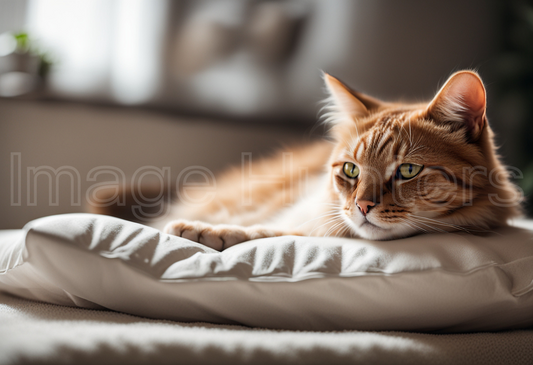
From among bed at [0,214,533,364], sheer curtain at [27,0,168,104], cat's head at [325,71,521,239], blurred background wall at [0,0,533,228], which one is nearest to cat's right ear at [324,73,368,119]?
cat's head at [325,71,521,239]

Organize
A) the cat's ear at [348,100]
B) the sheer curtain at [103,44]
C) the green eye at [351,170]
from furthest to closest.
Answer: the sheer curtain at [103,44]
the cat's ear at [348,100]
the green eye at [351,170]

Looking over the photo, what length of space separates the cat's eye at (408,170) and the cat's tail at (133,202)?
1269 mm

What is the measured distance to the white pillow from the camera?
0.82 metres

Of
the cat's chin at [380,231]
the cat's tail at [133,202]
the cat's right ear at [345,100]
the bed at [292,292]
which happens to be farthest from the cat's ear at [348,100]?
the cat's tail at [133,202]

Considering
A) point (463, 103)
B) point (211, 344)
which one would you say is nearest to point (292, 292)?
point (211, 344)

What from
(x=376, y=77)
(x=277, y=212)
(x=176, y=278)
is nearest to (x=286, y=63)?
(x=376, y=77)

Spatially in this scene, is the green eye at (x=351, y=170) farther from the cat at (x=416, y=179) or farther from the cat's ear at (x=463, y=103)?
the cat's ear at (x=463, y=103)

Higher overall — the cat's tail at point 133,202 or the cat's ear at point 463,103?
the cat's ear at point 463,103

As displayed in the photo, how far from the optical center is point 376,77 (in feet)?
10.3

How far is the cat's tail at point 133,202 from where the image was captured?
1811 mm

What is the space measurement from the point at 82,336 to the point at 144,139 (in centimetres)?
223

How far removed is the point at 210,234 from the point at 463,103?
823 millimetres

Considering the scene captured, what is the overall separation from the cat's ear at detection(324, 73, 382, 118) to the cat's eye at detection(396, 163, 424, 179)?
33 centimetres

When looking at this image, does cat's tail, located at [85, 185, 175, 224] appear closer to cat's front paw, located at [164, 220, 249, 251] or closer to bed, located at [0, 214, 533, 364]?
cat's front paw, located at [164, 220, 249, 251]
